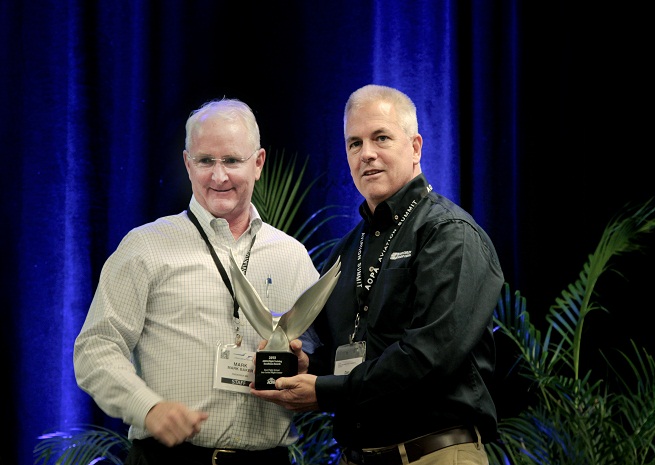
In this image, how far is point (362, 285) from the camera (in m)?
2.69

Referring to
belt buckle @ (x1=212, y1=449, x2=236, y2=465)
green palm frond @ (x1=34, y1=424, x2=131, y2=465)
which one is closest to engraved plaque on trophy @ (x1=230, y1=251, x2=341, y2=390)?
belt buckle @ (x1=212, y1=449, x2=236, y2=465)

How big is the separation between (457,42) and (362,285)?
227 centimetres

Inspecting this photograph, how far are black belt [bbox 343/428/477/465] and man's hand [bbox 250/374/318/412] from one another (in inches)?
9.7

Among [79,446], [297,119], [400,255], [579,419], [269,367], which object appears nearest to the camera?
[269,367]

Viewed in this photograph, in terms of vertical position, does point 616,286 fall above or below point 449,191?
below

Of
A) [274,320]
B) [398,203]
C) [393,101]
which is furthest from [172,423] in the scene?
[393,101]

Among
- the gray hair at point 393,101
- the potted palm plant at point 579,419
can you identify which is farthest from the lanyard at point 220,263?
the potted palm plant at point 579,419

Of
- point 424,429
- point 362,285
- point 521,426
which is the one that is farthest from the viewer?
point 521,426

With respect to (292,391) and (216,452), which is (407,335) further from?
(216,452)

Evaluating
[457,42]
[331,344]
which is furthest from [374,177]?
[457,42]

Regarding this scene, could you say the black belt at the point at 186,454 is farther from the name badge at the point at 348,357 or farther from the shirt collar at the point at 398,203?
the shirt collar at the point at 398,203

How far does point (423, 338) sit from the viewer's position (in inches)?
92.5

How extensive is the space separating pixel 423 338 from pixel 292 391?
1.42ft

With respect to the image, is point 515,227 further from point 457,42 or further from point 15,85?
point 15,85
